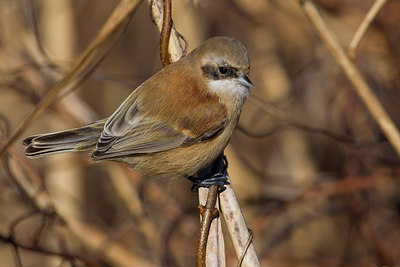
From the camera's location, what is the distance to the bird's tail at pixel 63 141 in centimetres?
293

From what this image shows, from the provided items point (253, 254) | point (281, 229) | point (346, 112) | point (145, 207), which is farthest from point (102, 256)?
point (346, 112)

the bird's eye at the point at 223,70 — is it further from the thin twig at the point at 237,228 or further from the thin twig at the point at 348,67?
the thin twig at the point at 237,228

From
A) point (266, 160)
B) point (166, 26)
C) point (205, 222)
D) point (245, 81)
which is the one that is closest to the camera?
point (205, 222)

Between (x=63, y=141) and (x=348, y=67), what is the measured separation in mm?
1688

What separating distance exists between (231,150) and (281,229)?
90cm

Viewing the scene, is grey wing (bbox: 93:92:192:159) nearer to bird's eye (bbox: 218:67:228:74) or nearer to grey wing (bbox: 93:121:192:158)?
grey wing (bbox: 93:121:192:158)

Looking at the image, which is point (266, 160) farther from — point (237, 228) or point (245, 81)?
point (237, 228)

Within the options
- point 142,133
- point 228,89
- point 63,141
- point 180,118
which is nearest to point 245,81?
point 228,89

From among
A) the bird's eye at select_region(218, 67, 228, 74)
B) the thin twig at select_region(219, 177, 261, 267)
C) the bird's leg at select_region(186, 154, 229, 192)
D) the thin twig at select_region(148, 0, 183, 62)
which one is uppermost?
the thin twig at select_region(148, 0, 183, 62)

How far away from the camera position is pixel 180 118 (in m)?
2.96

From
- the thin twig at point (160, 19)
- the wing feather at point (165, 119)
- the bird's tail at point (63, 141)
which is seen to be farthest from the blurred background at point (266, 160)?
the thin twig at point (160, 19)

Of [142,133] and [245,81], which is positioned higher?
[245,81]

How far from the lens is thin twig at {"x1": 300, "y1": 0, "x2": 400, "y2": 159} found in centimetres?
257

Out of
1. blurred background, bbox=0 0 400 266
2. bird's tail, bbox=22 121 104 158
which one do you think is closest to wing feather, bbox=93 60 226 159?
bird's tail, bbox=22 121 104 158
